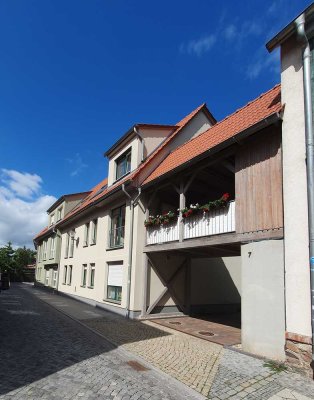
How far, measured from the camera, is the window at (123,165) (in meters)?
16.5

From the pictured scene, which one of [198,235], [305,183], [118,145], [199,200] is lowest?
[198,235]

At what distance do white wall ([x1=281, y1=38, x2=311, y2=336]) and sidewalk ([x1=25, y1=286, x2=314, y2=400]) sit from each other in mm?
1074

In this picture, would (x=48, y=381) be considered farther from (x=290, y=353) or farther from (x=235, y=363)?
(x=290, y=353)

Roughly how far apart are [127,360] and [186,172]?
595 cm

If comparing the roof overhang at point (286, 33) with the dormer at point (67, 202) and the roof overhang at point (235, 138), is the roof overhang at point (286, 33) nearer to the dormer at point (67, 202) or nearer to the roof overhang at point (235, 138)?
the roof overhang at point (235, 138)

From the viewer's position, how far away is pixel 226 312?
15.8 meters

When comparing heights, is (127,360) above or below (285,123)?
below

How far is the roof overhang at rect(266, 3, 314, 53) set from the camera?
23.1 feet

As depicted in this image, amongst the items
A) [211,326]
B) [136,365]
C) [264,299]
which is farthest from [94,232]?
[264,299]

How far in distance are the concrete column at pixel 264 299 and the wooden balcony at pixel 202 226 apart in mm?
1181

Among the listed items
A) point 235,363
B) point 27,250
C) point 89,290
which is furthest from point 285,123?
point 27,250

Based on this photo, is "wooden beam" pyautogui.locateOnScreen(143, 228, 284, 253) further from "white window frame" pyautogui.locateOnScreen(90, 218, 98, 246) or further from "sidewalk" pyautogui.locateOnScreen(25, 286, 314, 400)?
"white window frame" pyautogui.locateOnScreen(90, 218, 98, 246)

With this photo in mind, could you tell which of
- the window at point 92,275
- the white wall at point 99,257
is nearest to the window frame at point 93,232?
the white wall at point 99,257

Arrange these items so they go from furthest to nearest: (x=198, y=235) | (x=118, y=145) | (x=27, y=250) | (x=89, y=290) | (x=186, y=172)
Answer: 1. (x=27, y=250)
2. (x=89, y=290)
3. (x=118, y=145)
4. (x=186, y=172)
5. (x=198, y=235)
